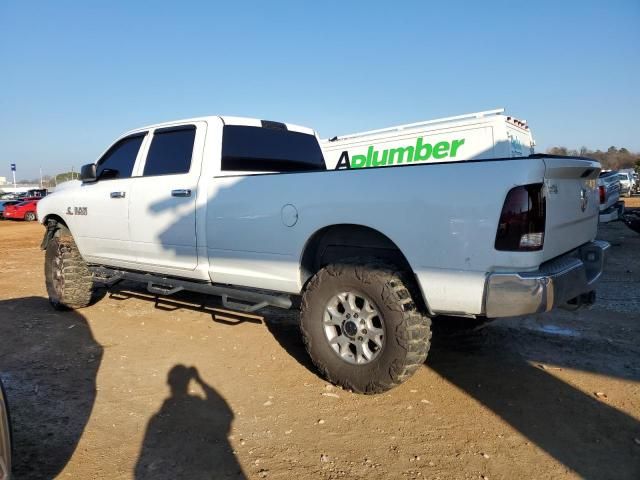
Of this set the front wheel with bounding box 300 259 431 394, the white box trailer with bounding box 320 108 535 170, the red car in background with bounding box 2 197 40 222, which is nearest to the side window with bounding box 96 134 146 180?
the front wheel with bounding box 300 259 431 394

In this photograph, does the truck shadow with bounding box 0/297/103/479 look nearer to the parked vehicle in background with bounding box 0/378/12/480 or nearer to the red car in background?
the parked vehicle in background with bounding box 0/378/12/480

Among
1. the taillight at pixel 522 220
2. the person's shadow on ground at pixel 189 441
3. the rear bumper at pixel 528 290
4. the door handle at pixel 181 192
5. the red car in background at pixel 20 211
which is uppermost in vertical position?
the door handle at pixel 181 192

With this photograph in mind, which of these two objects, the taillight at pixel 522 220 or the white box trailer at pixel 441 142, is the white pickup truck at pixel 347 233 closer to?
the taillight at pixel 522 220

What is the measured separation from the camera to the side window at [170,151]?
4.65 metres

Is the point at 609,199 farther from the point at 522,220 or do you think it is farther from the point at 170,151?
the point at 170,151

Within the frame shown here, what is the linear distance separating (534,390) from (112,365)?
3.42 metres

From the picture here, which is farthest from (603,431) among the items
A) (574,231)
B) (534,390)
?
(574,231)

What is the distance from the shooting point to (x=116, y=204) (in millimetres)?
5164

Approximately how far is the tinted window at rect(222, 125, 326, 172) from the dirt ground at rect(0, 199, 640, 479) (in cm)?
174

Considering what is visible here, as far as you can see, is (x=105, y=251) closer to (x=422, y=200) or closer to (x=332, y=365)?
(x=332, y=365)

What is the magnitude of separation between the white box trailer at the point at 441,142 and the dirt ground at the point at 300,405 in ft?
15.5

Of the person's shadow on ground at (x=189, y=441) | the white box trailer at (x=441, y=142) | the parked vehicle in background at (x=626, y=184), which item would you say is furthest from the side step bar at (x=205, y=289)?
the parked vehicle in background at (x=626, y=184)

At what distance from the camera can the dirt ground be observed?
268 centimetres

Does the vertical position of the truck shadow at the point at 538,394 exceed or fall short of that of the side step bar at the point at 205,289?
it falls short
